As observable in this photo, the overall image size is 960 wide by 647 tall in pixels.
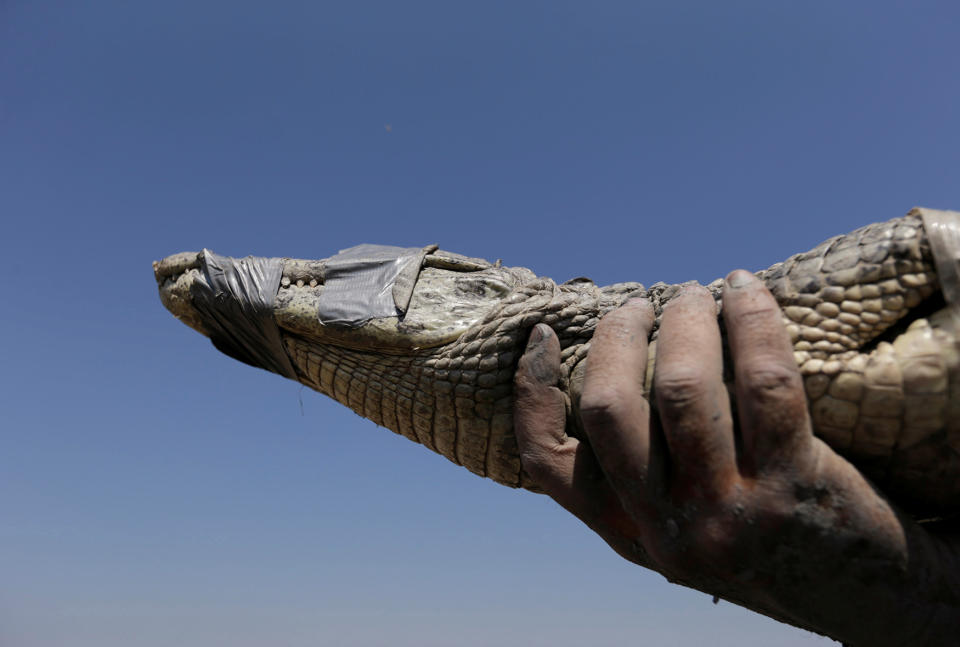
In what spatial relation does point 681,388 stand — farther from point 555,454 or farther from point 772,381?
point 555,454

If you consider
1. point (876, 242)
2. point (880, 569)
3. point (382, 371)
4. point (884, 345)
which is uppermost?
point (382, 371)

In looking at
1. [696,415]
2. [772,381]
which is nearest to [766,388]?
[772,381]

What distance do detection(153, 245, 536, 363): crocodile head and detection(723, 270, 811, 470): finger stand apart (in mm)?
1268

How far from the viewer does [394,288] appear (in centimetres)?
332

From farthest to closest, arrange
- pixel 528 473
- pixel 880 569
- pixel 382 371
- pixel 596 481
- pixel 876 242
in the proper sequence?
pixel 382 371, pixel 528 473, pixel 596 481, pixel 876 242, pixel 880 569

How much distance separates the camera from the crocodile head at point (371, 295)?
10.5 feet

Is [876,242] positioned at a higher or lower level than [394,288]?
lower

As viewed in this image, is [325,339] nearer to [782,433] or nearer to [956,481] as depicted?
[782,433]

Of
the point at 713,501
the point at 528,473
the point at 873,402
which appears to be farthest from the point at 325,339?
the point at 873,402

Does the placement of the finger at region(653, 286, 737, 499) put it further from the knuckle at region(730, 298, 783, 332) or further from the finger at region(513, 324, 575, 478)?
the finger at region(513, 324, 575, 478)

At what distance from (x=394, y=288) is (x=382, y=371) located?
390mm

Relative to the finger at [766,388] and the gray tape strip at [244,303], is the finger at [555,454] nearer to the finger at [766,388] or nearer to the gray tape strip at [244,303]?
the finger at [766,388]

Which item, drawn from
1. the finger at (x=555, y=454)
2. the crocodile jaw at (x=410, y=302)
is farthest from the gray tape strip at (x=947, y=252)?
the crocodile jaw at (x=410, y=302)

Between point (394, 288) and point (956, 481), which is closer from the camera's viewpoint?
point (956, 481)
